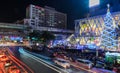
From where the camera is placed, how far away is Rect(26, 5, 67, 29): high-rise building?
109250mm

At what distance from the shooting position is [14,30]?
290ft

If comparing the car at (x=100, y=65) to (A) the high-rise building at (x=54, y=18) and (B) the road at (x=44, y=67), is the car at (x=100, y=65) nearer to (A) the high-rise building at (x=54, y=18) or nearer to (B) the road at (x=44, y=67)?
(B) the road at (x=44, y=67)

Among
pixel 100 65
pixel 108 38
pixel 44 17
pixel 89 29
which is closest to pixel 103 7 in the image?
pixel 89 29

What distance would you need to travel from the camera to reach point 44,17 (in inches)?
4815

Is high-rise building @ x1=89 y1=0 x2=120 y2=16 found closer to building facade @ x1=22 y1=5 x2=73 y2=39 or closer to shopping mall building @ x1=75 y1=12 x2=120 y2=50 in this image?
shopping mall building @ x1=75 y1=12 x2=120 y2=50

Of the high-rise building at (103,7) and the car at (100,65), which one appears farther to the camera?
the high-rise building at (103,7)

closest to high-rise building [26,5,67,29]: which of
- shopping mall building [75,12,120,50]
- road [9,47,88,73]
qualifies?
shopping mall building [75,12,120,50]

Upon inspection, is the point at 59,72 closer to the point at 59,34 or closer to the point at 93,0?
the point at 93,0

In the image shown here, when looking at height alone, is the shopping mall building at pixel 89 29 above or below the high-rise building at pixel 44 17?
below

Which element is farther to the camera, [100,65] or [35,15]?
[35,15]

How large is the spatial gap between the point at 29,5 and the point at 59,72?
97988 mm

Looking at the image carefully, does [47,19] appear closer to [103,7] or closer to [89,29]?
[89,29]

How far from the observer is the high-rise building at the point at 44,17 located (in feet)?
358

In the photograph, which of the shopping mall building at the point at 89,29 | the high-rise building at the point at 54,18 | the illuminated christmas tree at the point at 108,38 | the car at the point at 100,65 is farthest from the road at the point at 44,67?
the high-rise building at the point at 54,18
